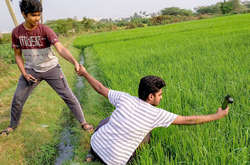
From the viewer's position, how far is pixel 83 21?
126 ft

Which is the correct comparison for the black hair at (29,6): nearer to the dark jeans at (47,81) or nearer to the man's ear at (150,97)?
the dark jeans at (47,81)

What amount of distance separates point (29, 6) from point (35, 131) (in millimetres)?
1508

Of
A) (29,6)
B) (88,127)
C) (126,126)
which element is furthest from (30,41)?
(126,126)

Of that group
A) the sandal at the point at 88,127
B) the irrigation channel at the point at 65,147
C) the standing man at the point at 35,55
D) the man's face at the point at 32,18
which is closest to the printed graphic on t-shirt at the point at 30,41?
the standing man at the point at 35,55

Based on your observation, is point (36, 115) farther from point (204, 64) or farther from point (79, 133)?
point (204, 64)

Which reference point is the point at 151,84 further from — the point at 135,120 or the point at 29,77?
the point at 29,77

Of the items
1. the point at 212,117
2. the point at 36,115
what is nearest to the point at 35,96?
the point at 36,115

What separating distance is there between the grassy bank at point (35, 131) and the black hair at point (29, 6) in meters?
1.40

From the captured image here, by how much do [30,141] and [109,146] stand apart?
137 centimetres

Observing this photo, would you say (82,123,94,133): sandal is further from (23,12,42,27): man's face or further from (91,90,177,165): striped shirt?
(23,12,42,27): man's face

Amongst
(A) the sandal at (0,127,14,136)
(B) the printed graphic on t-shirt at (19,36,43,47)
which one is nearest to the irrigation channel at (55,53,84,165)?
(A) the sandal at (0,127,14,136)

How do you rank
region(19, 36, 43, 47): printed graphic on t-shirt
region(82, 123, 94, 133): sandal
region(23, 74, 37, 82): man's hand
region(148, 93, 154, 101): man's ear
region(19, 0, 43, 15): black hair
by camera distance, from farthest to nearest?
region(82, 123, 94, 133): sandal
region(23, 74, 37, 82): man's hand
region(19, 36, 43, 47): printed graphic on t-shirt
region(19, 0, 43, 15): black hair
region(148, 93, 154, 101): man's ear

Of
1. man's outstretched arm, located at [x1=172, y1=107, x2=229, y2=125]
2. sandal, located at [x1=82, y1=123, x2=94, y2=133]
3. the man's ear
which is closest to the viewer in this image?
man's outstretched arm, located at [x1=172, y1=107, x2=229, y2=125]

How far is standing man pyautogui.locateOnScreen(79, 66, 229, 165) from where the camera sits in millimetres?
1342
